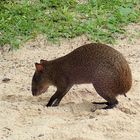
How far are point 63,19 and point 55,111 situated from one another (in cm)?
308

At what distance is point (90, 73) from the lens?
21.1 feet

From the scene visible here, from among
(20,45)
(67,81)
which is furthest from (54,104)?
(20,45)

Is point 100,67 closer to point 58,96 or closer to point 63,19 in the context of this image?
point 58,96

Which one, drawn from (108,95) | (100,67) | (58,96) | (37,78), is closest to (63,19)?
(37,78)

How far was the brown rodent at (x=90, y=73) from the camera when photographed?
627 centimetres

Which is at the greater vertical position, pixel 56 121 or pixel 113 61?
pixel 113 61

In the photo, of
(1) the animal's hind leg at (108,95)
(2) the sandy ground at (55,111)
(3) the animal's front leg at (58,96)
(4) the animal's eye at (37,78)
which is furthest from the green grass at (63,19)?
(1) the animal's hind leg at (108,95)

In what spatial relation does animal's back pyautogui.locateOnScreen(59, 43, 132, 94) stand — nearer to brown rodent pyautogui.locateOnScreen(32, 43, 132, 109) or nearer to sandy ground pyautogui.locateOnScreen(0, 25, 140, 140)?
brown rodent pyautogui.locateOnScreen(32, 43, 132, 109)

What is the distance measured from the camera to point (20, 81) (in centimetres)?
734

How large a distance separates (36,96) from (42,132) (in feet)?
4.70

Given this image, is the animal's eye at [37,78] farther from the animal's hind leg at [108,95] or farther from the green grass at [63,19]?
the green grass at [63,19]

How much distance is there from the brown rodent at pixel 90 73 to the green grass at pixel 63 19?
1.55 meters

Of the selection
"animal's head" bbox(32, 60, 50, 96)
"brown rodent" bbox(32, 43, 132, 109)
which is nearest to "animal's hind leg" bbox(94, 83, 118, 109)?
"brown rodent" bbox(32, 43, 132, 109)

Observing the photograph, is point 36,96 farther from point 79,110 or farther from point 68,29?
point 68,29
